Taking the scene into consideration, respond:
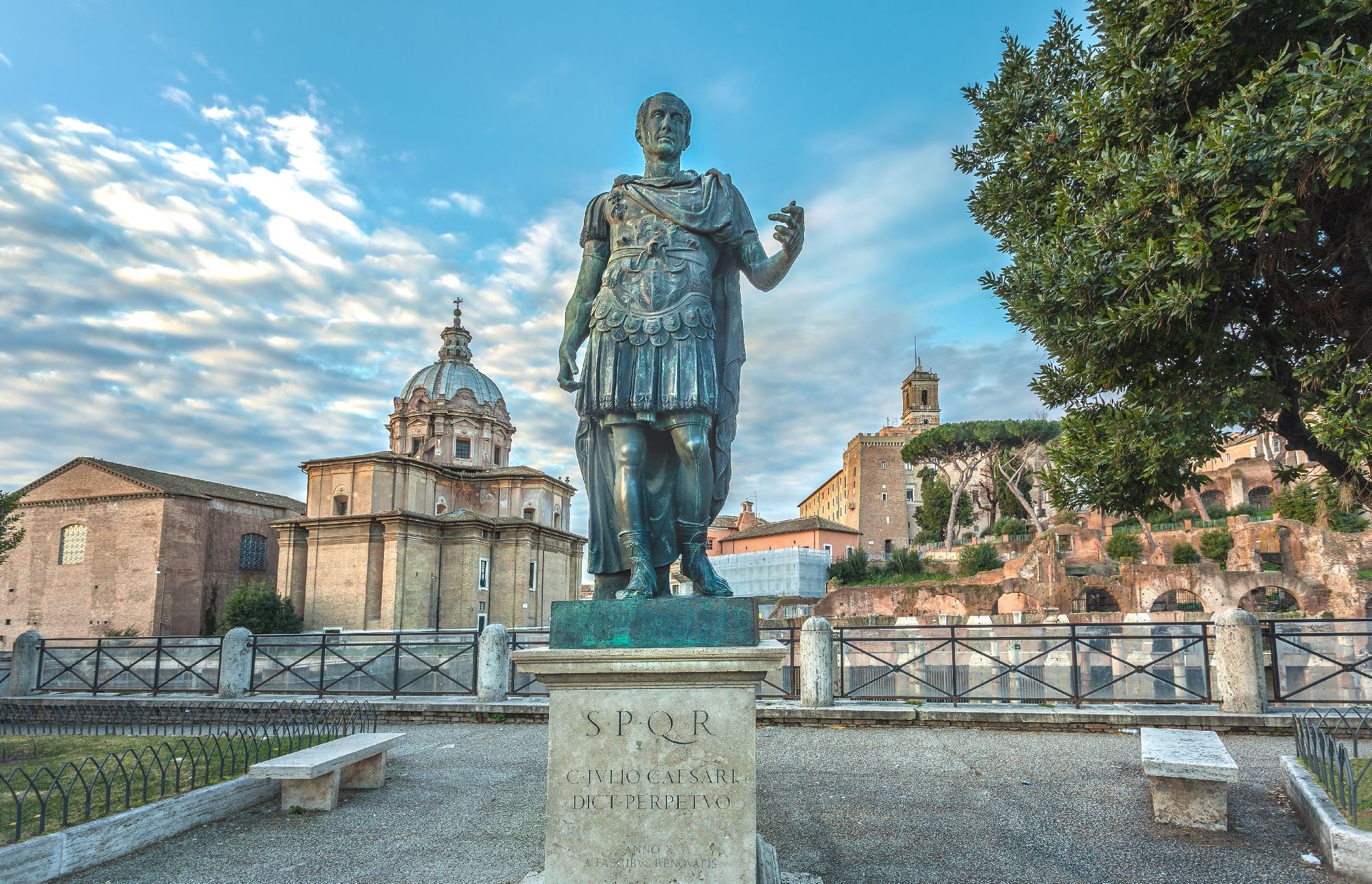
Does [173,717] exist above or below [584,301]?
below

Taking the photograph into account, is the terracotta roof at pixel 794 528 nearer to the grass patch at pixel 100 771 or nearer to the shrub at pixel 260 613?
the shrub at pixel 260 613

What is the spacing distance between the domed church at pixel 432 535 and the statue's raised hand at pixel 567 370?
3125 centimetres

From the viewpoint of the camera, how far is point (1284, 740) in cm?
810

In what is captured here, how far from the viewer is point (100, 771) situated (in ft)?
15.6

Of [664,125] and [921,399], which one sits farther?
[921,399]

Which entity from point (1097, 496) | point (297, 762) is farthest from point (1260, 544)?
point (297, 762)

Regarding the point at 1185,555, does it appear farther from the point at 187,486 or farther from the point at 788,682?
the point at 187,486

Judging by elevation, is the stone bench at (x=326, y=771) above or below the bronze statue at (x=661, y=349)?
below

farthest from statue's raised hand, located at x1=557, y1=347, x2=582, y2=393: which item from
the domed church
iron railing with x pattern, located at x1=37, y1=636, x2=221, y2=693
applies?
the domed church

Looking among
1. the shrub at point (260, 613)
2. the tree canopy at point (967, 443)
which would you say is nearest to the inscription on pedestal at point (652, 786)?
the shrub at point (260, 613)

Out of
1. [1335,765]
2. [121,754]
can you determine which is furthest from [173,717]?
[1335,765]

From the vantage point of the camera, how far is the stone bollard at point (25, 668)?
12695mm

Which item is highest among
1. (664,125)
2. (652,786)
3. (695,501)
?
(664,125)

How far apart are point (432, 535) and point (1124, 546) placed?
1330 inches
